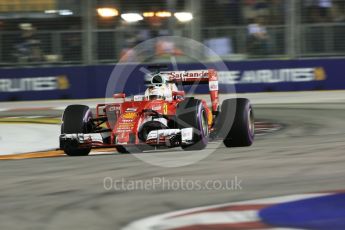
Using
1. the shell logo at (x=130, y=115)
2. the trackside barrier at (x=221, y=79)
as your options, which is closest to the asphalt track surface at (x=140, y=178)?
the shell logo at (x=130, y=115)

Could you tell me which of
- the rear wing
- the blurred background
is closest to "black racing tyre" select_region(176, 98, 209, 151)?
the rear wing

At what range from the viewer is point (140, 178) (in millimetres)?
7488

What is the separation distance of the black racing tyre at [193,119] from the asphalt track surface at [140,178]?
286 millimetres

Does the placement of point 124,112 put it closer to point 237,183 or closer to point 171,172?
point 171,172

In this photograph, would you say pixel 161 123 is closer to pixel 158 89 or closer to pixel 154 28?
pixel 158 89

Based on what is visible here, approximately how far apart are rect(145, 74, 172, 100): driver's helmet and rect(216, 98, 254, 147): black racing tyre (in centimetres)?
75

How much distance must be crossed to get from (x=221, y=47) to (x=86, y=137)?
39.1 ft

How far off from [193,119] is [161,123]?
461 millimetres

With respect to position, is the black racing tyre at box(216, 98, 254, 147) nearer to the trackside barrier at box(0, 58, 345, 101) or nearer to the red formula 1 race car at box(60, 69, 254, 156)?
the red formula 1 race car at box(60, 69, 254, 156)

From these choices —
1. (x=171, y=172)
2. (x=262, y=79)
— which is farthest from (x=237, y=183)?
(x=262, y=79)

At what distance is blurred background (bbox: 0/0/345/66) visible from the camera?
20.4 m

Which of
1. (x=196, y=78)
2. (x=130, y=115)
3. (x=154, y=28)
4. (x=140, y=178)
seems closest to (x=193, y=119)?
(x=130, y=115)

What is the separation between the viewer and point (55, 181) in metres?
7.54

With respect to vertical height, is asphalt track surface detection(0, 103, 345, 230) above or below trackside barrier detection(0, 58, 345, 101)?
below
